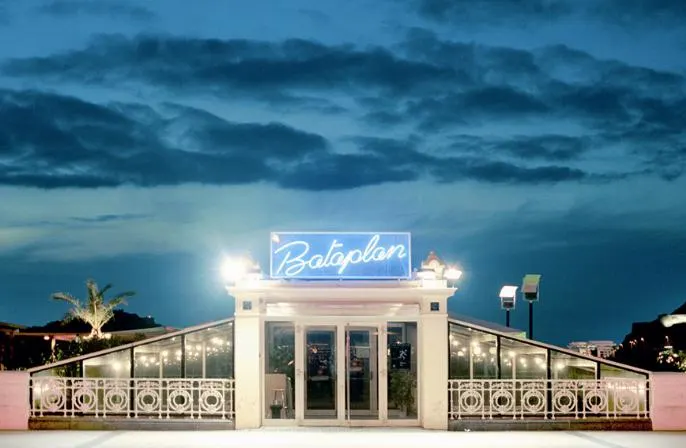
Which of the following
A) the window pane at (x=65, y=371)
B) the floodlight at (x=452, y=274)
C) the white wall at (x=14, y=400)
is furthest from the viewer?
the window pane at (x=65, y=371)

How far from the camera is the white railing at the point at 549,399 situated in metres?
17.1

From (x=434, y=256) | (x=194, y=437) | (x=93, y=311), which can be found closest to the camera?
(x=194, y=437)

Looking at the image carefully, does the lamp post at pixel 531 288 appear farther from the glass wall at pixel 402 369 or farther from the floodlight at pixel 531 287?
the glass wall at pixel 402 369

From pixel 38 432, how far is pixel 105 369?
5.28 feet

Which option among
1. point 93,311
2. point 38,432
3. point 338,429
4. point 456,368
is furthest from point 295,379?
point 93,311

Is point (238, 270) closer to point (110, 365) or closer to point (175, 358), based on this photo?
point (175, 358)

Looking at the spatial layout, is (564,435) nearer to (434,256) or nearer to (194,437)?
(434,256)

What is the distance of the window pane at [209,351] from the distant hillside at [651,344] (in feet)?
54.8

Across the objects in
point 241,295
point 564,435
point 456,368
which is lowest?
point 564,435

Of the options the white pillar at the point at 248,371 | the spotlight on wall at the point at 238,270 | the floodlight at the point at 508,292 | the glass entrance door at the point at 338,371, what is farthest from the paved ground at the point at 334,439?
the floodlight at the point at 508,292

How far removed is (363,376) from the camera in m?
17.3

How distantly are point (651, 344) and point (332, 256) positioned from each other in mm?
40846

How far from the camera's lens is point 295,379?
1716 cm

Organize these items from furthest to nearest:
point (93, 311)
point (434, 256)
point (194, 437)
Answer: point (93, 311)
point (434, 256)
point (194, 437)
